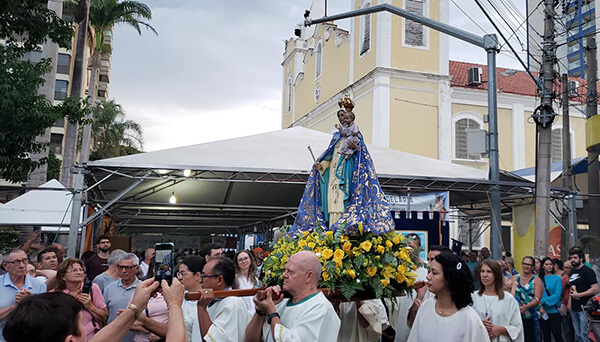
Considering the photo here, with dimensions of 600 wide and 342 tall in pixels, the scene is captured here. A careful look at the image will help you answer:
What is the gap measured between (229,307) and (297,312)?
0.59 metres

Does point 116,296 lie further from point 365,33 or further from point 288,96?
point 288,96

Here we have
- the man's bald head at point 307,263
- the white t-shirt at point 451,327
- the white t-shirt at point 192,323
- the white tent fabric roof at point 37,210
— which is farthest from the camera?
the white tent fabric roof at point 37,210

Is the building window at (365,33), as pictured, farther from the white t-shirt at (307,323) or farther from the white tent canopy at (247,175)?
the white t-shirt at (307,323)

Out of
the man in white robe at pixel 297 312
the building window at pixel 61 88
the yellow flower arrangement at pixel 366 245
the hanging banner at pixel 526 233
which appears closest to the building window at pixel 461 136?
the hanging banner at pixel 526 233

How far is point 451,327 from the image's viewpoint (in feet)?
13.8

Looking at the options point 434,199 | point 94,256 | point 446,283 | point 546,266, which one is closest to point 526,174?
point 434,199

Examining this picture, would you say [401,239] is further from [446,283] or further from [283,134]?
[283,134]

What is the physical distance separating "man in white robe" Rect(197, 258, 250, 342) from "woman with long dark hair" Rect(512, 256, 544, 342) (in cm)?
611

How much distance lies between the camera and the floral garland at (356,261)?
4823 mm

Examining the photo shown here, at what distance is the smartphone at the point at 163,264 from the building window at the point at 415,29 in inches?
1054

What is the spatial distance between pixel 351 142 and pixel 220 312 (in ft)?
8.31

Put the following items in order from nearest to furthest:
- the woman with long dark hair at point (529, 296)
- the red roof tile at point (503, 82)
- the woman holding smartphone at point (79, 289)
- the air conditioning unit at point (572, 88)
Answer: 1. the woman holding smartphone at point (79, 289)
2. the woman with long dark hair at point (529, 296)
3. the air conditioning unit at point (572, 88)
4. the red roof tile at point (503, 82)

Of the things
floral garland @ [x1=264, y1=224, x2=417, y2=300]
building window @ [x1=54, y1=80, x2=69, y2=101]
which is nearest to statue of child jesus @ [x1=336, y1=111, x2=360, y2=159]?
floral garland @ [x1=264, y1=224, x2=417, y2=300]

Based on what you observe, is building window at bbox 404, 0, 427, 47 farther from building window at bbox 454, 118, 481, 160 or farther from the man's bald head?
the man's bald head
